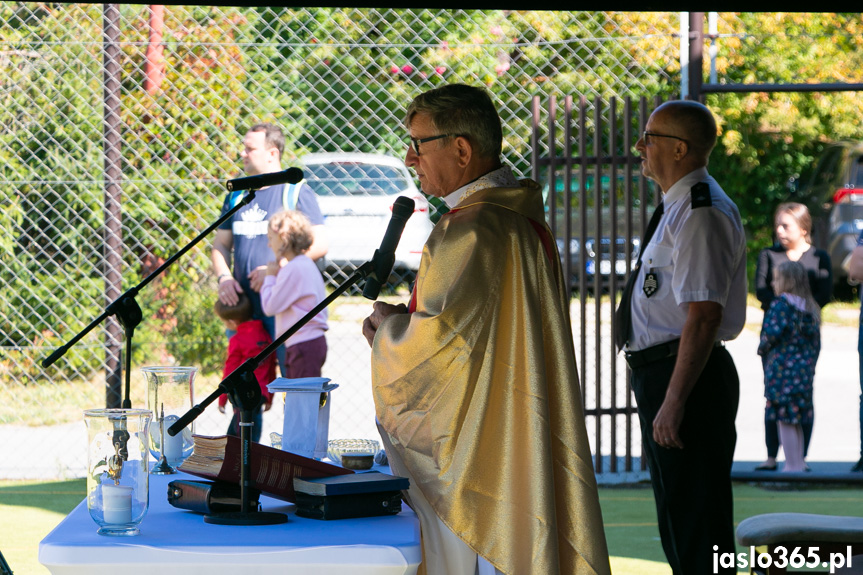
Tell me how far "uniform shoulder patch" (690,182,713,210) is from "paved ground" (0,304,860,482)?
301 cm

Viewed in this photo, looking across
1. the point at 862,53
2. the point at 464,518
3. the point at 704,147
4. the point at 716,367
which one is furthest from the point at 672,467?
the point at 862,53

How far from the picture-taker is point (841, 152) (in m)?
15.9

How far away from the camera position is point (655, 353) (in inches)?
154

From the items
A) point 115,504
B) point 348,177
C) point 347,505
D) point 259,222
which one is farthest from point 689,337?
point 348,177

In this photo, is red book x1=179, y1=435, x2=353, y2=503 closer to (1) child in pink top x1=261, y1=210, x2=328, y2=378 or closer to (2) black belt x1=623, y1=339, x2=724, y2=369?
(2) black belt x1=623, y1=339, x2=724, y2=369

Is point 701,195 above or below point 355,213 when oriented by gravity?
below

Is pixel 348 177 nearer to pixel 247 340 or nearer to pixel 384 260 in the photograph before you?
pixel 247 340

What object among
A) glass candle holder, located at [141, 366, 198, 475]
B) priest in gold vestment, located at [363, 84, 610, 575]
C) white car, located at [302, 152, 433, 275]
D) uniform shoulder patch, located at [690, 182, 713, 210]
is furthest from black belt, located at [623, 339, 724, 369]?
white car, located at [302, 152, 433, 275]

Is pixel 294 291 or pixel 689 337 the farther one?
pixel 294 291

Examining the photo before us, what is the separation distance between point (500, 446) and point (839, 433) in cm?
634

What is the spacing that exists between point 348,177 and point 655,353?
189 inches

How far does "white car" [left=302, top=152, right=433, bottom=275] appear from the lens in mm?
8375

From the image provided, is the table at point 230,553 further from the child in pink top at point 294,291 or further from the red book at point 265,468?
the child in pink top at point 294,291

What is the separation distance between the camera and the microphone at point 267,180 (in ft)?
9.50
